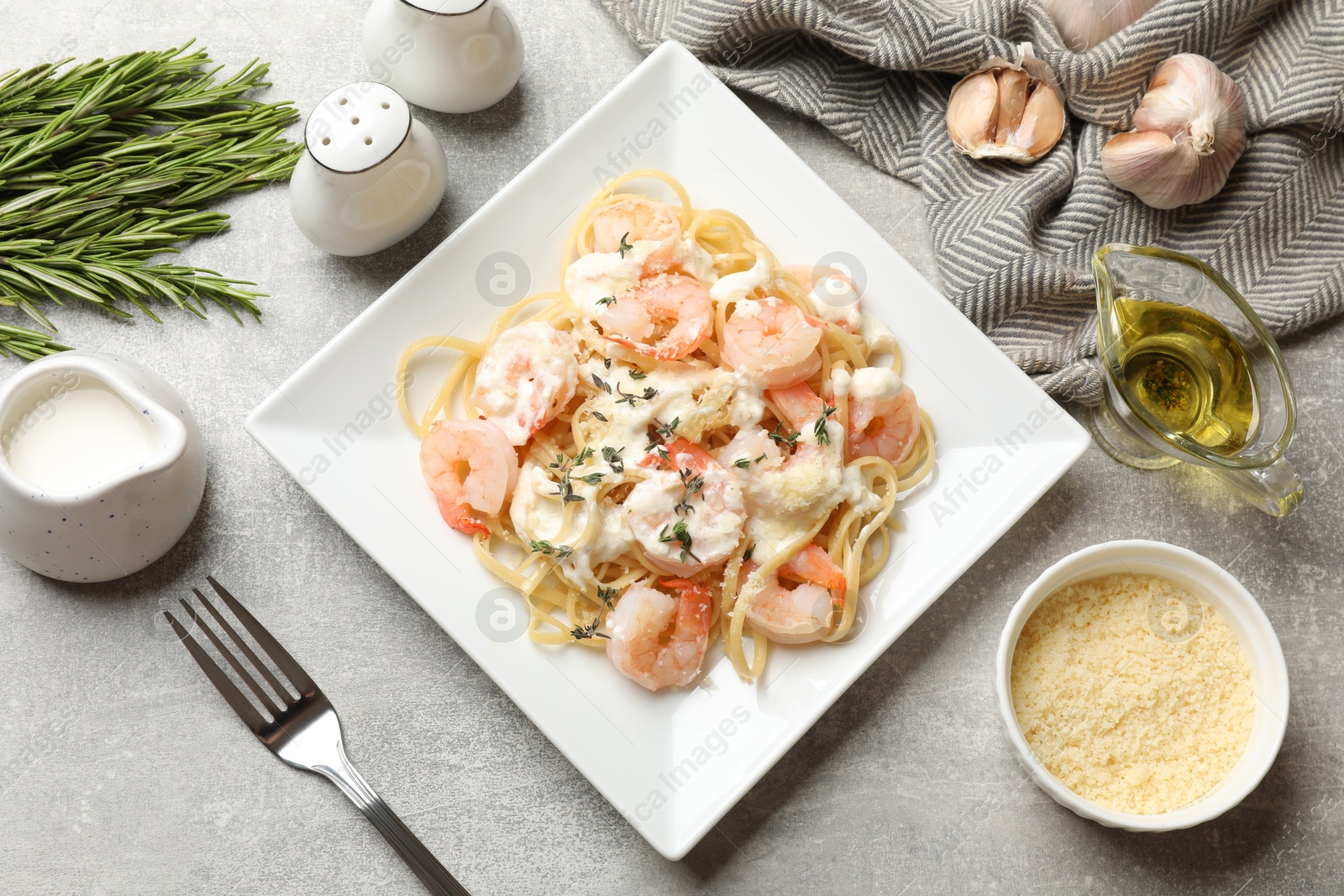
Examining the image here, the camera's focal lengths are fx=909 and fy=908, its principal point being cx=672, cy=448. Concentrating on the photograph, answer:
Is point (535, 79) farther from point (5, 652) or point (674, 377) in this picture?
point (5, 652)

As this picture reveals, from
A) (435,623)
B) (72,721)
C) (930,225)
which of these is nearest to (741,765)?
(435,623)

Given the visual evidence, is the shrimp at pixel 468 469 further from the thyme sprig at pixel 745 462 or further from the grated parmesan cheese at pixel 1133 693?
the grated parmesan cheese at pixel 1133 693

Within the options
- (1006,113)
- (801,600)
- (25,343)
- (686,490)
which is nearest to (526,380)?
(686,490)

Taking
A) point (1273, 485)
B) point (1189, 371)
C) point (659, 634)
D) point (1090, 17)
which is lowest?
point (659, 634)

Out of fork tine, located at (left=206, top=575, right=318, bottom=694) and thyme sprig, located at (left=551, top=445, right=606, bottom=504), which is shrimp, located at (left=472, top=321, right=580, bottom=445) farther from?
fork tine, located at (left=206, top=575, right=318, bottom=694)

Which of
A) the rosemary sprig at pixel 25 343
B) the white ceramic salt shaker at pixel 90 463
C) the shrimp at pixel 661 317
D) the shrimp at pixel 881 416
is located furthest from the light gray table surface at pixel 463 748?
the shrimp at pixel 661 317

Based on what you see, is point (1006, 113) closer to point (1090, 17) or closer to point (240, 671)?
point (1090, 17)
